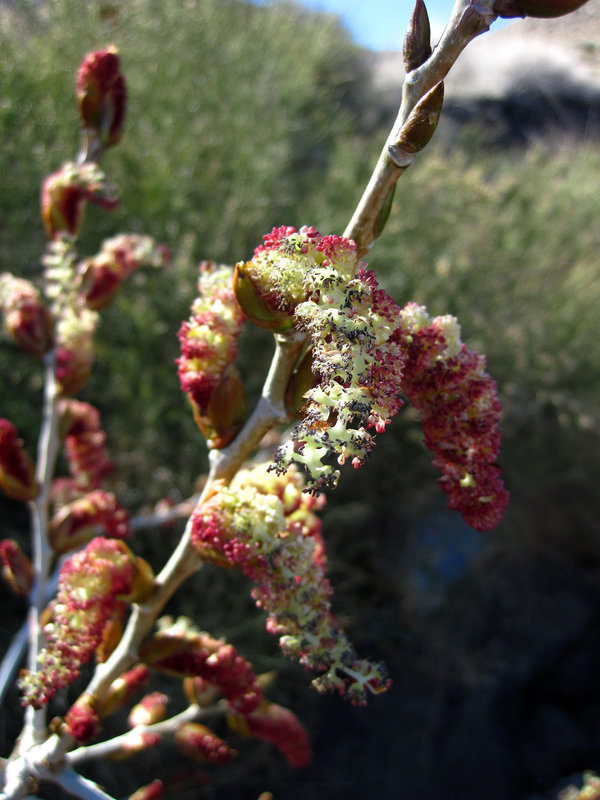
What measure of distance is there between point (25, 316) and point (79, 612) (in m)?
0.71

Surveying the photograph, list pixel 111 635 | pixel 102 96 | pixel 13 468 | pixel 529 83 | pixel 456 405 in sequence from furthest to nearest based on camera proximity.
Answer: pixel 529 83, pixel 13 468, pixel 102 96, pixel 111 635, pixel 456 405

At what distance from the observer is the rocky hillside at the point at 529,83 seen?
645cm

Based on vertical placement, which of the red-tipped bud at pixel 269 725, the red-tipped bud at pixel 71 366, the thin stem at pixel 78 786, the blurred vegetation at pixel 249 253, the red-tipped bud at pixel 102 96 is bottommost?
the thin stem at pixel 78 786

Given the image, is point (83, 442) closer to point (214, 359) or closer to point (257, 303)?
point (214, 359)

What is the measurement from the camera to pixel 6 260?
2.96m

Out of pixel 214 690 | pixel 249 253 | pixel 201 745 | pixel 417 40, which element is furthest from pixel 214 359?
pixel 249 253

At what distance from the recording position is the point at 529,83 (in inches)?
276

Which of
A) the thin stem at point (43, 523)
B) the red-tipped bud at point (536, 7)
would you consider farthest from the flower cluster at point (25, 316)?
the red-tipped bud at point (536, 7)

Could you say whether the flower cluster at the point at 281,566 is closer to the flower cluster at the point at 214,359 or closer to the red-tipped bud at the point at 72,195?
the flower cluster at the point at 214,359

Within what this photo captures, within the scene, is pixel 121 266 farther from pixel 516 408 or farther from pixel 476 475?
pixel 516 408

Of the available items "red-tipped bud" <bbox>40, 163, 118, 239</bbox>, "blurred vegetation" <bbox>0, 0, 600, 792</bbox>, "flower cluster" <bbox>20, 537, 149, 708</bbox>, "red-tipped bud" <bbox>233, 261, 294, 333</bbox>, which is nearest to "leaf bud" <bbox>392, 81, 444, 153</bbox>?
"red-tipped bud" <bbox>233, 261, 294, 333</bbox>

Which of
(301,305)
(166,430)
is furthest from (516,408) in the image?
(301,305)

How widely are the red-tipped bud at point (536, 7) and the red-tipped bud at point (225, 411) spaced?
0.45 m

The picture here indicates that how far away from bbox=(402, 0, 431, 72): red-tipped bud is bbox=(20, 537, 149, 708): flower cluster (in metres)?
0.64
